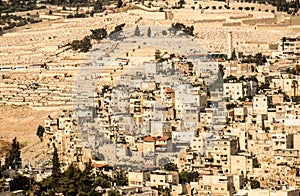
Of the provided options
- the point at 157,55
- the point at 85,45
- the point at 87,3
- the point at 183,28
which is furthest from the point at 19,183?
the point at 87,3

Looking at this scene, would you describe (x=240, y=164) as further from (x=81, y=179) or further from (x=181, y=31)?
(x=181, y=31)

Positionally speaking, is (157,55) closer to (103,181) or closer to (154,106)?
(154,106)

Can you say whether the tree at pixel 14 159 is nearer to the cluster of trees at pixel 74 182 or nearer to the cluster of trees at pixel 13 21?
the cluster of trees at pixel 74 182

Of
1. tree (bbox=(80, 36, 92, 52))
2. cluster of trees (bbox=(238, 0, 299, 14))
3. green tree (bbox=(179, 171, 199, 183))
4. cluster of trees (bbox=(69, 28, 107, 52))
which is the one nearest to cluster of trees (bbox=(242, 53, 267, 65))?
tree (bbox=(80, 36, 92, 52))

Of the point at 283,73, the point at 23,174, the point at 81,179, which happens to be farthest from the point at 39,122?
the point at 81,179

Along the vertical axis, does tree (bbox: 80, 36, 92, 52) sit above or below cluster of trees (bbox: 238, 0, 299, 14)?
below

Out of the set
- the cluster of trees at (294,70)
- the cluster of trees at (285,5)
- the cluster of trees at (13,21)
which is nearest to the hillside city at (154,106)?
the cluster of trees at (294,70)

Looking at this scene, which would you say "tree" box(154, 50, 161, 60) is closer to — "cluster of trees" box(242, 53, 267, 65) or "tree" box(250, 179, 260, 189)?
"cluster of trees" box(242, 53, 267, 65)

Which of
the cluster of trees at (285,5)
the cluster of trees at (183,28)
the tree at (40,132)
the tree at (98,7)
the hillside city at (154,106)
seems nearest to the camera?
the hillside city at (154,106)

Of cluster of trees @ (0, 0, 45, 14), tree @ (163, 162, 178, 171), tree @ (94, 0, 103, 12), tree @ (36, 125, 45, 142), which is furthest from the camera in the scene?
cluster of trees @ (0, 0, 45, 14)
